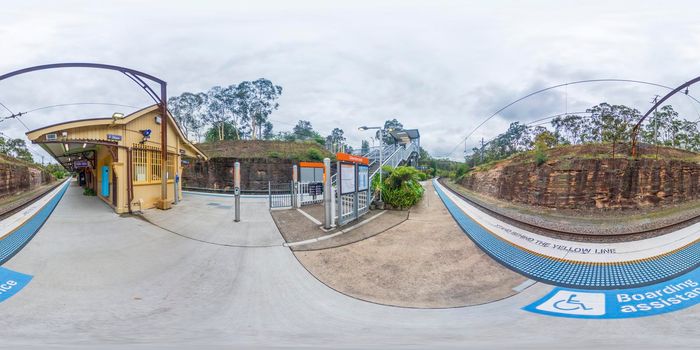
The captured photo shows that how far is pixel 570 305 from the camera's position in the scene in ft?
10.7

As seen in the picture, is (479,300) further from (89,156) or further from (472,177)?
(89,156)

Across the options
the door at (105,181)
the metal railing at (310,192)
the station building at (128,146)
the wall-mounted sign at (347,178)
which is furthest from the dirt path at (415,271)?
the door at (105,181)

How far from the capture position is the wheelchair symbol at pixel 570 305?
3.19m

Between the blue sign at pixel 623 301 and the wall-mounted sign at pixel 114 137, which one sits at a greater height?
the wall-mounted sign at pixel 114 137

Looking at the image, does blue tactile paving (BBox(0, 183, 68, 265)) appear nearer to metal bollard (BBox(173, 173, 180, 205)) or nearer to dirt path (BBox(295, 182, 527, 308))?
metal bollard (BBox(173, 173, 180, 205))

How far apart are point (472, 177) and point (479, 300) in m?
13.9

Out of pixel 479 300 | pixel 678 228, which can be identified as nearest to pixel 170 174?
pixel 479 300

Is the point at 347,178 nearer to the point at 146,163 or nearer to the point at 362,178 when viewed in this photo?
the point at 362,178

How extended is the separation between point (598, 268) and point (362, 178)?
5728mm

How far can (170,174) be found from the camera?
993cm

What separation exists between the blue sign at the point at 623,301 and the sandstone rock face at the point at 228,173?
1628cm

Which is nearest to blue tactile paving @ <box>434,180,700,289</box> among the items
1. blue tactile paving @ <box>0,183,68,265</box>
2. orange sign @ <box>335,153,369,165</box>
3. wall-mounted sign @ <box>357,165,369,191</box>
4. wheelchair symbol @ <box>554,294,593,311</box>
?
wheelchair symbol @ <box>554,294,593,311</box>

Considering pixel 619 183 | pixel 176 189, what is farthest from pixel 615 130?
pixel 176 189

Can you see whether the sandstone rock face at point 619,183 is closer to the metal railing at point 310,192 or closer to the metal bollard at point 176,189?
the metal railing at point 310,192
